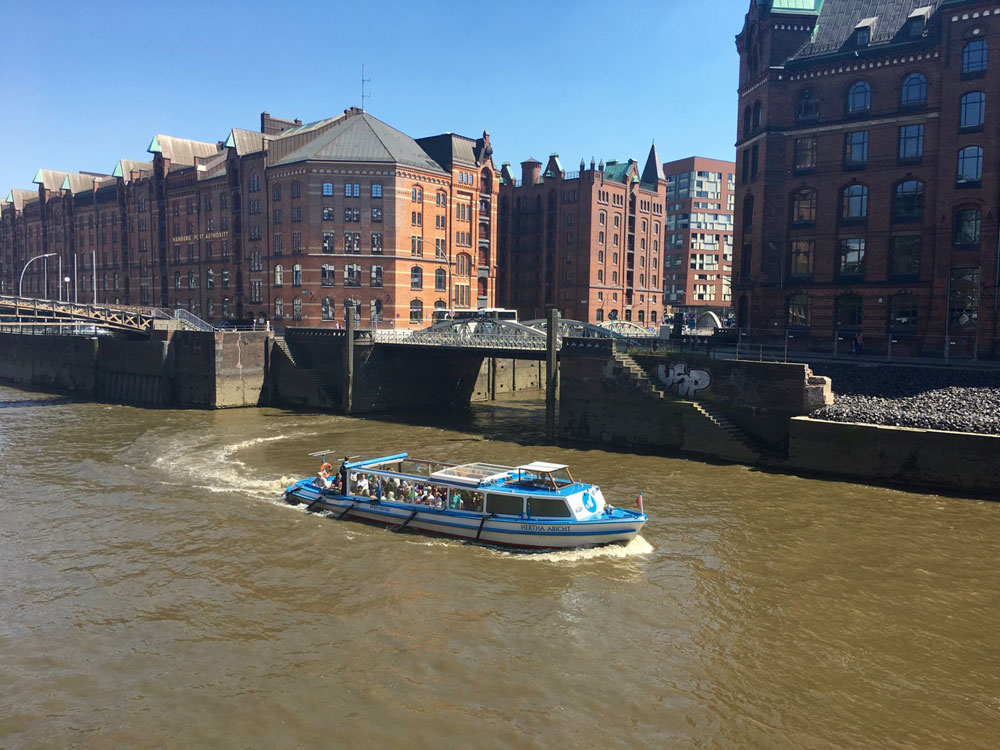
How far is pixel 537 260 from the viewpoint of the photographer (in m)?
106

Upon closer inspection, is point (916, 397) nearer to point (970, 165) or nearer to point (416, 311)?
point (970, 165)

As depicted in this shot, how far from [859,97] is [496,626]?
145 feet

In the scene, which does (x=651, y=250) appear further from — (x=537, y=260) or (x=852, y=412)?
(x=852, y=412)

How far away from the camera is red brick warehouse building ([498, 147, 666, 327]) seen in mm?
99438

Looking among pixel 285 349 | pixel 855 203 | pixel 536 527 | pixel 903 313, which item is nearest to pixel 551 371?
pixel 536 527

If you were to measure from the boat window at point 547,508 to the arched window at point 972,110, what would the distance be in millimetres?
36380

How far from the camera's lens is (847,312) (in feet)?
159

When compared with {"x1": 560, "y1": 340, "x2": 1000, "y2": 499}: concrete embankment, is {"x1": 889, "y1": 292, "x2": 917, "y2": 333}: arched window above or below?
above

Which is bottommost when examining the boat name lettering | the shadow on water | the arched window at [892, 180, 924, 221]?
the boat name lettering

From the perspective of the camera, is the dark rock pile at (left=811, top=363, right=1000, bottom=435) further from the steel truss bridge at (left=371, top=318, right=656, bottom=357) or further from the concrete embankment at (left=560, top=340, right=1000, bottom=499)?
the steel truss bridge at (left=371, top=318, right=656, bottom=357)

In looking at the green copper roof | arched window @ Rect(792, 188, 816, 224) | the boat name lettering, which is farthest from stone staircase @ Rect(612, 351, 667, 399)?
the green copper roof

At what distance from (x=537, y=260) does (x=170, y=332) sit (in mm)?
57251

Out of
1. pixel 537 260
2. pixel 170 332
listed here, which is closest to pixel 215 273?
pixel 170 332

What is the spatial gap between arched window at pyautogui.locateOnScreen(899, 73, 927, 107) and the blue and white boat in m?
35.9
